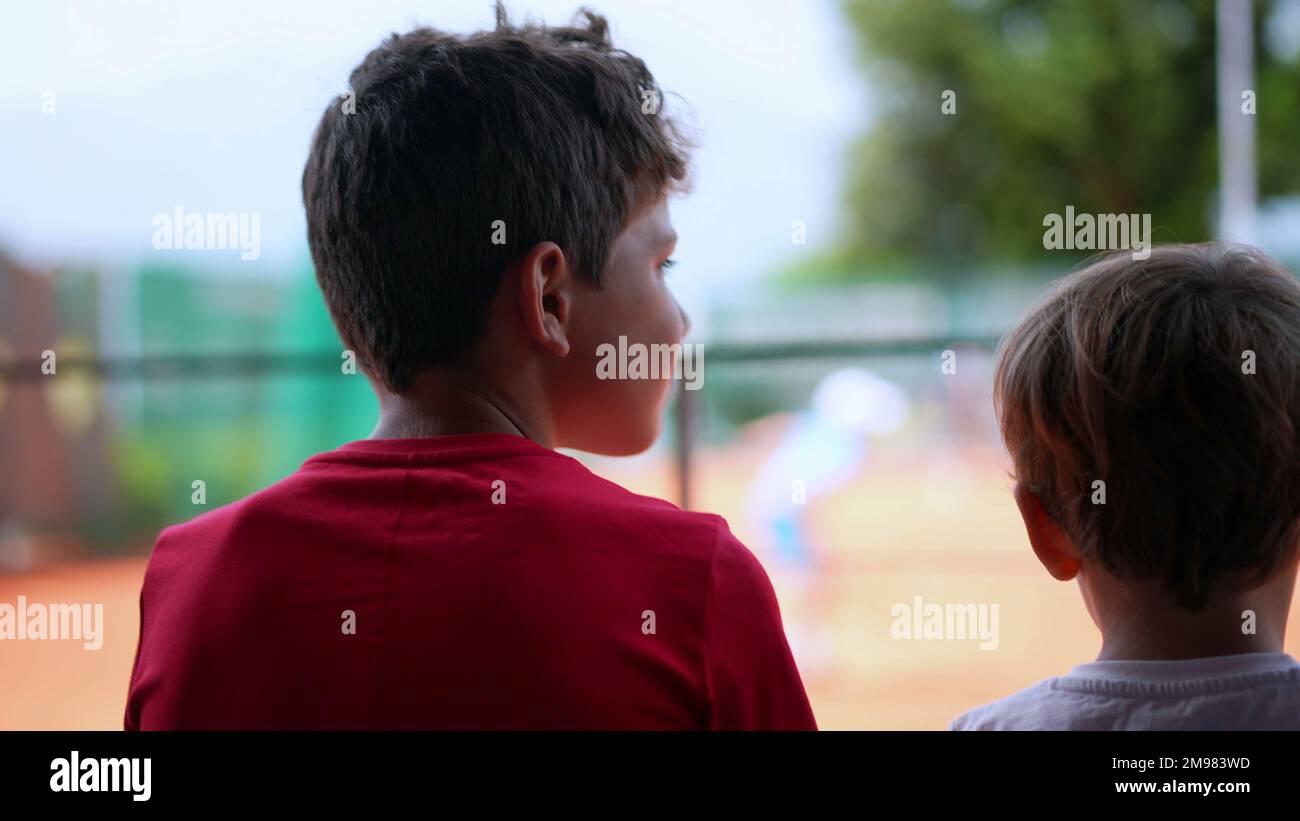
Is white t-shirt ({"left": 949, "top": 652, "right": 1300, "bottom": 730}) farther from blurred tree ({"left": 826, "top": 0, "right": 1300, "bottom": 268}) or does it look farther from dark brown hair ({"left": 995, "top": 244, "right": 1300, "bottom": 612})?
blurred tree ({"left": 826, "top": 0, "right": 1300, "bottom": 268})

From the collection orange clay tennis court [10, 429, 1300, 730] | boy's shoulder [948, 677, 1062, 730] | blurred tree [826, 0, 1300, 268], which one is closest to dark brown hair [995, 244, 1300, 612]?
boy's shoulder [948, 677, 1062, 730]

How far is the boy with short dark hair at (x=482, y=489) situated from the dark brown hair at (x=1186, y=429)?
1.05 ft

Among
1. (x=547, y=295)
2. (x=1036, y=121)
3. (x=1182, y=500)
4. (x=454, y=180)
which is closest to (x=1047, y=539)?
(x=1182, y=500)

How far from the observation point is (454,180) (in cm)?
93

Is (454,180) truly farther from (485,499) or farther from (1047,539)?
(1047,539)

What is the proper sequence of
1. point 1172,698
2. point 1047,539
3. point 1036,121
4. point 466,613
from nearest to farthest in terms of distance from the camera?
point 466,613, point 1172,698, point 1047,539, point 1036,121

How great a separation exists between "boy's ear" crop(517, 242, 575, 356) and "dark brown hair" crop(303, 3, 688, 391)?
0.06 feet

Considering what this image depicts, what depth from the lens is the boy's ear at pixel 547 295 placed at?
3.00 feet

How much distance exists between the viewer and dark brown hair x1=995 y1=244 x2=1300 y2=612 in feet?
2.93

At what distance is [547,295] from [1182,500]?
0.55 meters

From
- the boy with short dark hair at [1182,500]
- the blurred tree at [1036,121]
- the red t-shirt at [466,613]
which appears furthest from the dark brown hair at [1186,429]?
the blurred tree at [1036,121]

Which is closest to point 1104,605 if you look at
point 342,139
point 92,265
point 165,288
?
point 342,139
